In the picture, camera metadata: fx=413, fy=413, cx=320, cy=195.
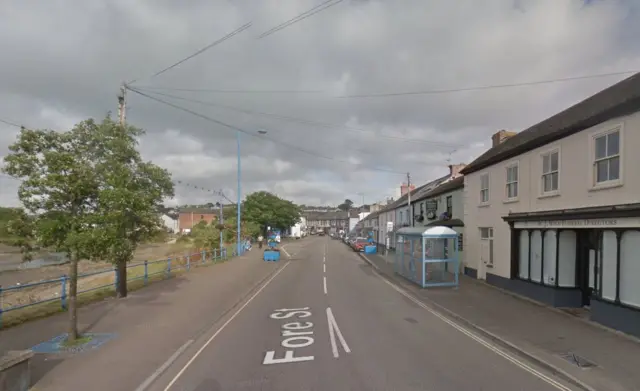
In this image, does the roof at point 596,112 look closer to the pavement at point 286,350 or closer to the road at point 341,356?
the pavement at point 286,350

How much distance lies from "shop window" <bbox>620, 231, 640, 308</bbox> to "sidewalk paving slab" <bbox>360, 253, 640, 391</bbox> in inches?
34.7

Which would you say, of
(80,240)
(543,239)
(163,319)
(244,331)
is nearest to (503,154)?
(543,239)

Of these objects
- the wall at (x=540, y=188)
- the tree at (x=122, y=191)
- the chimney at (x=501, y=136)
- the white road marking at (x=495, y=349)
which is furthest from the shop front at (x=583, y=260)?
the tree at (x=122, y=191)

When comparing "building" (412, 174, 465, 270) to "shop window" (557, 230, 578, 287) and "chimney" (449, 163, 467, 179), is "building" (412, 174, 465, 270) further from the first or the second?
"shop window" (557, 230, 578, 287)

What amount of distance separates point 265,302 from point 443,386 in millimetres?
9052

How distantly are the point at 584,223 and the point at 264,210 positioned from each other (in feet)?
213

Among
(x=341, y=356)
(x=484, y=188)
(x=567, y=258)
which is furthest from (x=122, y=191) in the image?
Result: (x=484, y=188)

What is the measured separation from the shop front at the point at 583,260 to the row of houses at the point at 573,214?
0.08 feet

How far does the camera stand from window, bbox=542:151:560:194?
13.6 m

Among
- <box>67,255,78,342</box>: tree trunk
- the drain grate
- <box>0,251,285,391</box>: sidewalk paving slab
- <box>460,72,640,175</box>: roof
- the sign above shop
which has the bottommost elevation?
<box>0,251,285,391</box>: sidewalk paving slab

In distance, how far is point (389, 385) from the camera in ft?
20.3

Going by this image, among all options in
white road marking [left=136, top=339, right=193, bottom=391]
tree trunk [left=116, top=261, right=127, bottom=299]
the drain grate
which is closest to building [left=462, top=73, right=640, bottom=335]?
the drain grate

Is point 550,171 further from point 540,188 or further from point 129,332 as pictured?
point 129,332

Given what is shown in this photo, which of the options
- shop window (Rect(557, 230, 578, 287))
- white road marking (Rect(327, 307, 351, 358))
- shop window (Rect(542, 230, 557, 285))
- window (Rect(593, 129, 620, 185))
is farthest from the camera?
shop window (Rect(542, 230, 557, 285))
